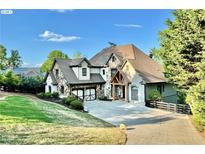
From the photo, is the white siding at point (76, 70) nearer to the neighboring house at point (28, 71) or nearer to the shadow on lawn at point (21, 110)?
the neighboring house at point (28, 71)

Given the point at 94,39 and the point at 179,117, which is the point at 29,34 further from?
the point at 179,117

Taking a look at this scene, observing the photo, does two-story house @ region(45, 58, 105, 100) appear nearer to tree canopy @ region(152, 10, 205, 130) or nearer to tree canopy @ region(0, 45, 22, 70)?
tree canopy @ region(0, 45, 22, 70)

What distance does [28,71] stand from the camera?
3.98 metres

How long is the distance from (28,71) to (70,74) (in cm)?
53

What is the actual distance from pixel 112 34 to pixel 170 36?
0.74 metres

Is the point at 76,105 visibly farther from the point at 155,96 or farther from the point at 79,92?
the point at 155,96

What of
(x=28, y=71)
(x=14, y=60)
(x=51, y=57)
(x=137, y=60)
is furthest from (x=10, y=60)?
(x=137, y=60)

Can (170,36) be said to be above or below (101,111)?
above

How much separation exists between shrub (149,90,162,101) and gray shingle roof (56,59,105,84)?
651mm

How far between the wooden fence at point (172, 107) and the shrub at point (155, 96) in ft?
0.18

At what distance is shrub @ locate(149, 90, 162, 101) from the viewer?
403cm

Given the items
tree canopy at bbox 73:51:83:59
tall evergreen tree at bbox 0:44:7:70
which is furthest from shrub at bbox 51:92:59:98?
tall evergreen tree at bbox 0:44:7:70
